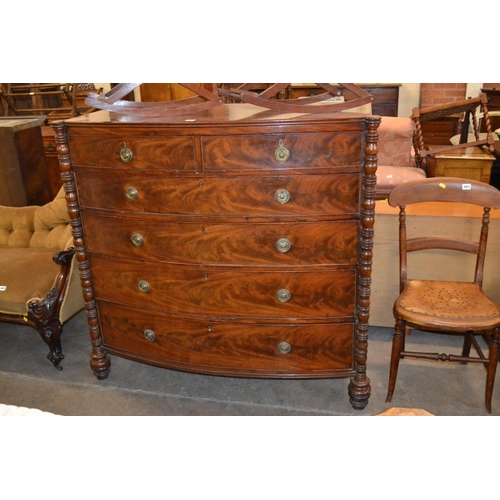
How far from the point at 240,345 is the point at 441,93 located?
549 centimetres

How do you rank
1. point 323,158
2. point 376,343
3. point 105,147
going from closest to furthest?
point 323,158
point 105,147
point 376,343

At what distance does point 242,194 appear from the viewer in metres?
2.31

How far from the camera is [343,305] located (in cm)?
250

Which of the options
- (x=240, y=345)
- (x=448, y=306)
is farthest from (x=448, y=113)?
(x=240, y=345)

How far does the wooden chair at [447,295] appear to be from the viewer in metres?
2.46

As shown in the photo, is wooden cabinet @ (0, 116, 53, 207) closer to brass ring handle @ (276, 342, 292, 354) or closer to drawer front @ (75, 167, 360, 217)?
drawer front @ (75, 167, 360, 217)

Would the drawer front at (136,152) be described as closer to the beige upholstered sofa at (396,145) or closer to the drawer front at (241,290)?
the drawer front at (241,290)

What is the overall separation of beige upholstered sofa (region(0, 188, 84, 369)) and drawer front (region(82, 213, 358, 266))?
0.83 meters

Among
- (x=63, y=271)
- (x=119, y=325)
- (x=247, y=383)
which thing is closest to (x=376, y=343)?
(x=247, y=383)

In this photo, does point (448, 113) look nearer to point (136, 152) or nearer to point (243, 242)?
point (243, 242)

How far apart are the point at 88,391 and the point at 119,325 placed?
465 mm

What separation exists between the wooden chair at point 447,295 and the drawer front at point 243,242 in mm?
478

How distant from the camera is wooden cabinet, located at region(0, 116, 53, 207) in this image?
436 centimetres
